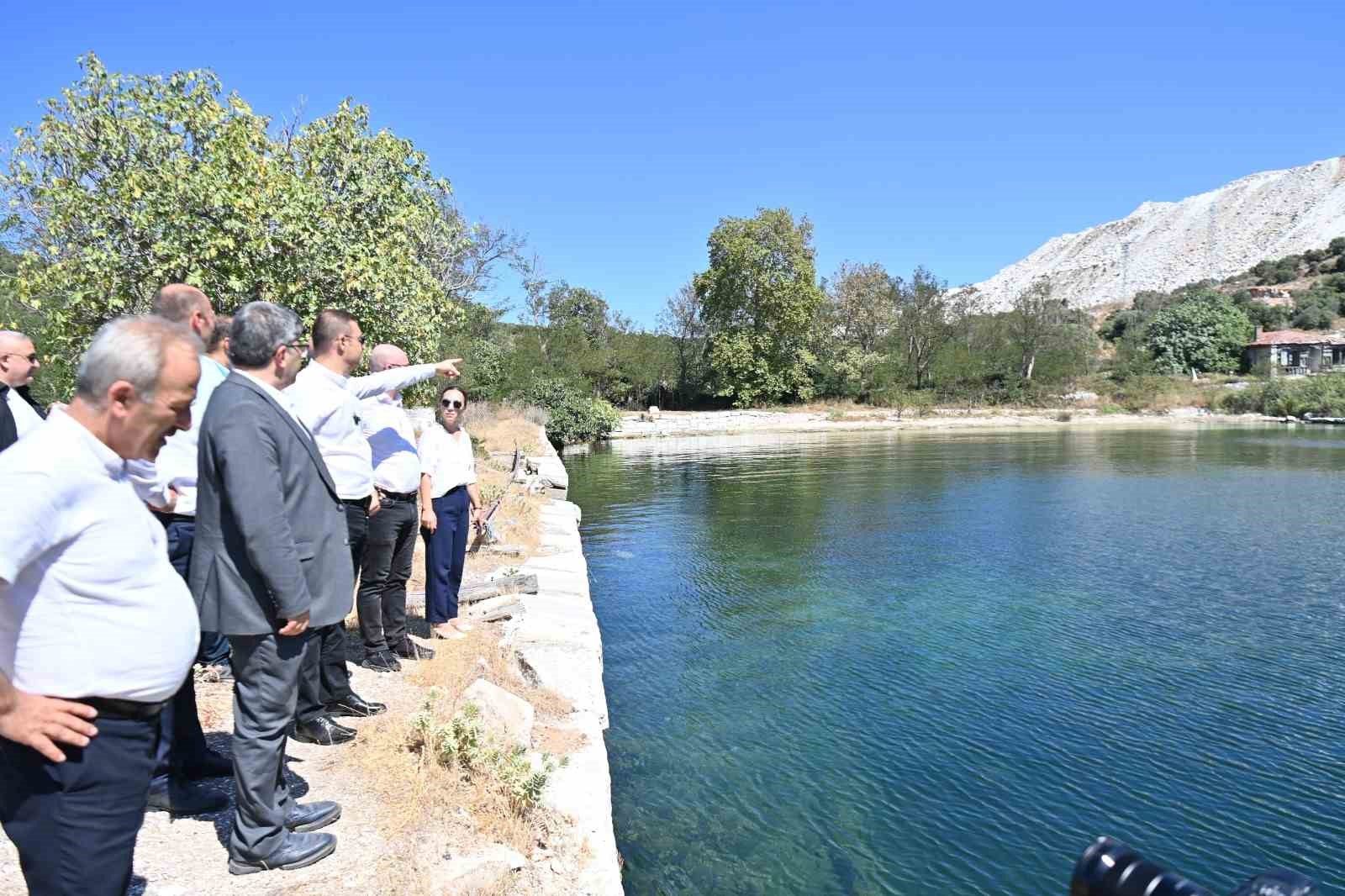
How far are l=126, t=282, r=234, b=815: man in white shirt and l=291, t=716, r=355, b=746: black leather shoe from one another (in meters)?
0.41

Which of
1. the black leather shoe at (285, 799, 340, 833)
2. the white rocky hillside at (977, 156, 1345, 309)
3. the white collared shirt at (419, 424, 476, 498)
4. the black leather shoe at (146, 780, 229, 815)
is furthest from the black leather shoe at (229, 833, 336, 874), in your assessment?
the white rocky hillside at (977, 156, 1345, 309)

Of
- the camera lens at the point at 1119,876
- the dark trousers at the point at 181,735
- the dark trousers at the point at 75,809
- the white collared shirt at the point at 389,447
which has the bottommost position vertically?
the dark trousers at the point at 181,735

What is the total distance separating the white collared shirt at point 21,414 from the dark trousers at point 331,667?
1.35 metres

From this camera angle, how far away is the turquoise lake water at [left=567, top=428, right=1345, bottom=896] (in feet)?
15.1

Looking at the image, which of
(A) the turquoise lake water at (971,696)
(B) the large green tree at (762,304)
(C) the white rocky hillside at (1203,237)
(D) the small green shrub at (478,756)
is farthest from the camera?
(C) the white rocky hillside at (1203,237)

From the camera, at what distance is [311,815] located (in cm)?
297

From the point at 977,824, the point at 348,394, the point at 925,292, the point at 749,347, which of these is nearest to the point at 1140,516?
the point at 977,824

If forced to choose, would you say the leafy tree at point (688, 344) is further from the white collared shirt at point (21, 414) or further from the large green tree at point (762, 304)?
the white collared shirt at point (21, 414)

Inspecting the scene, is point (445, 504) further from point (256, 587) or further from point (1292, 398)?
point (1292, 398)

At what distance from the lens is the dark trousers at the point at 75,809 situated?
68.9 inches

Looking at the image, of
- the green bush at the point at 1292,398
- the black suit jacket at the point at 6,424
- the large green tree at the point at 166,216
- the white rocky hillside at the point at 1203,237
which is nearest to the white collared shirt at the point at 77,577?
the black suit jacket at the point at 6,424

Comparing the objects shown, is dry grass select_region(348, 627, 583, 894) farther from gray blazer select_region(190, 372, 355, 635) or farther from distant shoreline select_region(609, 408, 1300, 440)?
distant shoreline select_region(609, 408, 1300, 440)

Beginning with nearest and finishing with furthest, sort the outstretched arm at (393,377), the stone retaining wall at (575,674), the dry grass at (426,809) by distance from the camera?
the dry grass at (426,809) → the stone retaining wall at (575,674) → the outstretched arm at (393,377)

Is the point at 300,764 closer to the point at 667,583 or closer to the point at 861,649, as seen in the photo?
the point at 861,649
